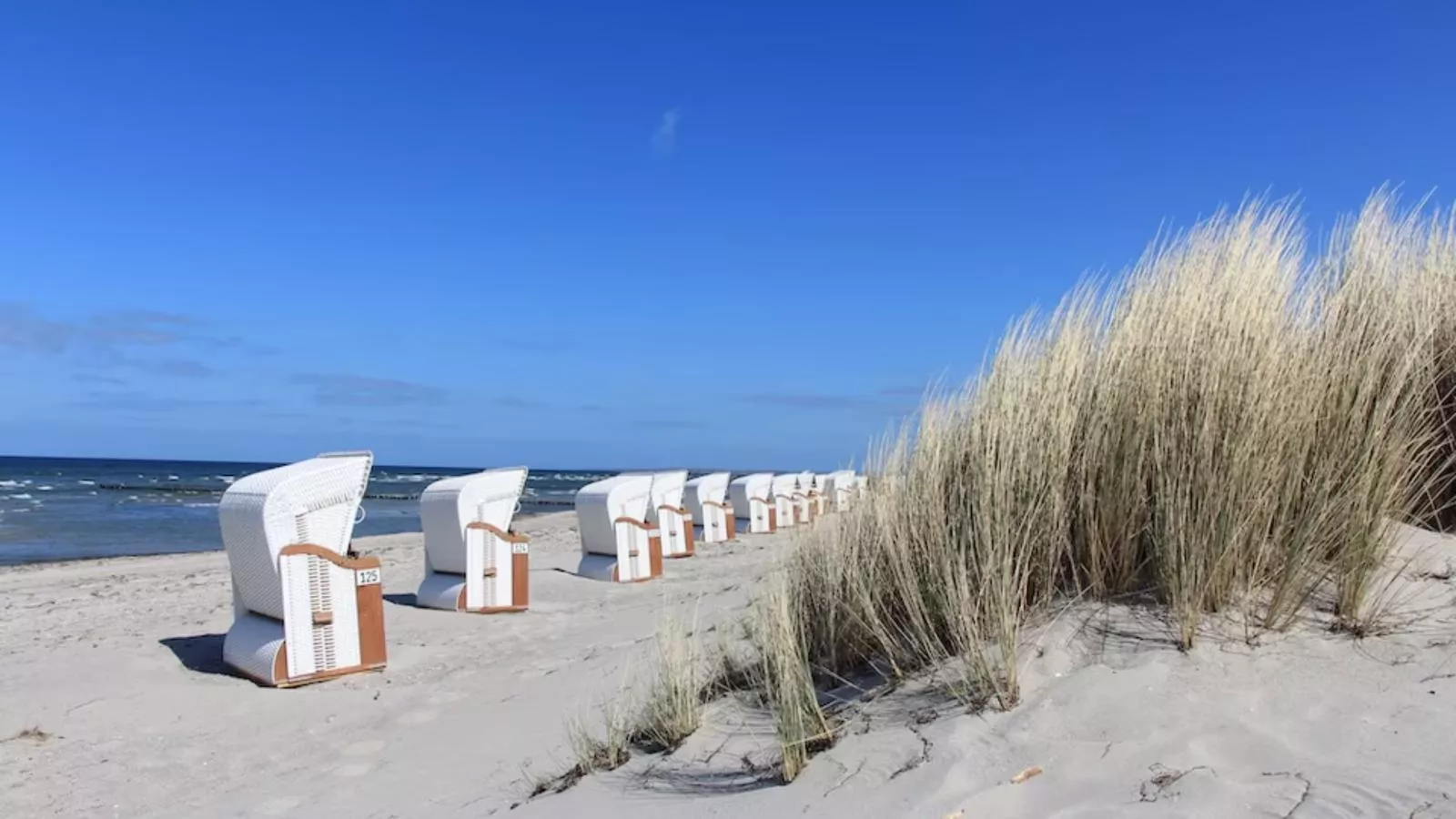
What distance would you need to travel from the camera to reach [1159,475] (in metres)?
3.51

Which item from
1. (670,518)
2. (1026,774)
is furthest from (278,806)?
(670,518)

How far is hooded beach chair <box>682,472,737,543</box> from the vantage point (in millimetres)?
21703

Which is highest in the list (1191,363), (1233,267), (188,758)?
(1233,267)

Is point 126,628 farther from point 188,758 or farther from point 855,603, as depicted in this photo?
point 855,603

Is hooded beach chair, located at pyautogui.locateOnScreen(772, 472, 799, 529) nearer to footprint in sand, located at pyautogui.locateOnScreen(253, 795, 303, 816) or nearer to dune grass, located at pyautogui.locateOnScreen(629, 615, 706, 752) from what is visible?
footprint in sand, located at pyautogui.locateOnScreen(253, 795, 303, 816)

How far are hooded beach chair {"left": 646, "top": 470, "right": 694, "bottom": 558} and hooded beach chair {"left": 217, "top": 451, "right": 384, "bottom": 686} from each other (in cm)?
928

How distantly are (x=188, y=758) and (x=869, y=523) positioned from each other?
404 cm

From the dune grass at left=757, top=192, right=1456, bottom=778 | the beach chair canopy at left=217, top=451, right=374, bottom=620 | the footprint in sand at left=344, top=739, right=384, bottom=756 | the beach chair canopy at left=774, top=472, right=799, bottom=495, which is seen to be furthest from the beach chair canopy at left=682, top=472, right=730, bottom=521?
the dune grass at left=757, top=192, right=1456, bottom=778

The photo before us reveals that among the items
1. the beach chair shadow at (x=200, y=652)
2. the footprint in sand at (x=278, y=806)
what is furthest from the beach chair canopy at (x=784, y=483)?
the footprint in sand at (x=278, y=806)

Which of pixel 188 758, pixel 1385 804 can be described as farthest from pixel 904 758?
pixel 188 758

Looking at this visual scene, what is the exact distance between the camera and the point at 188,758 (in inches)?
217

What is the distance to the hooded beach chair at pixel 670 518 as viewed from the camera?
17125 mm

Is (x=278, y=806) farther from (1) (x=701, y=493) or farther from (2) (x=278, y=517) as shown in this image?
(1) (x=701, y=493)

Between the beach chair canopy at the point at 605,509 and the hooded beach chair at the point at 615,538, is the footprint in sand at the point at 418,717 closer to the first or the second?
the hooded beach chair at the point at 615,538
